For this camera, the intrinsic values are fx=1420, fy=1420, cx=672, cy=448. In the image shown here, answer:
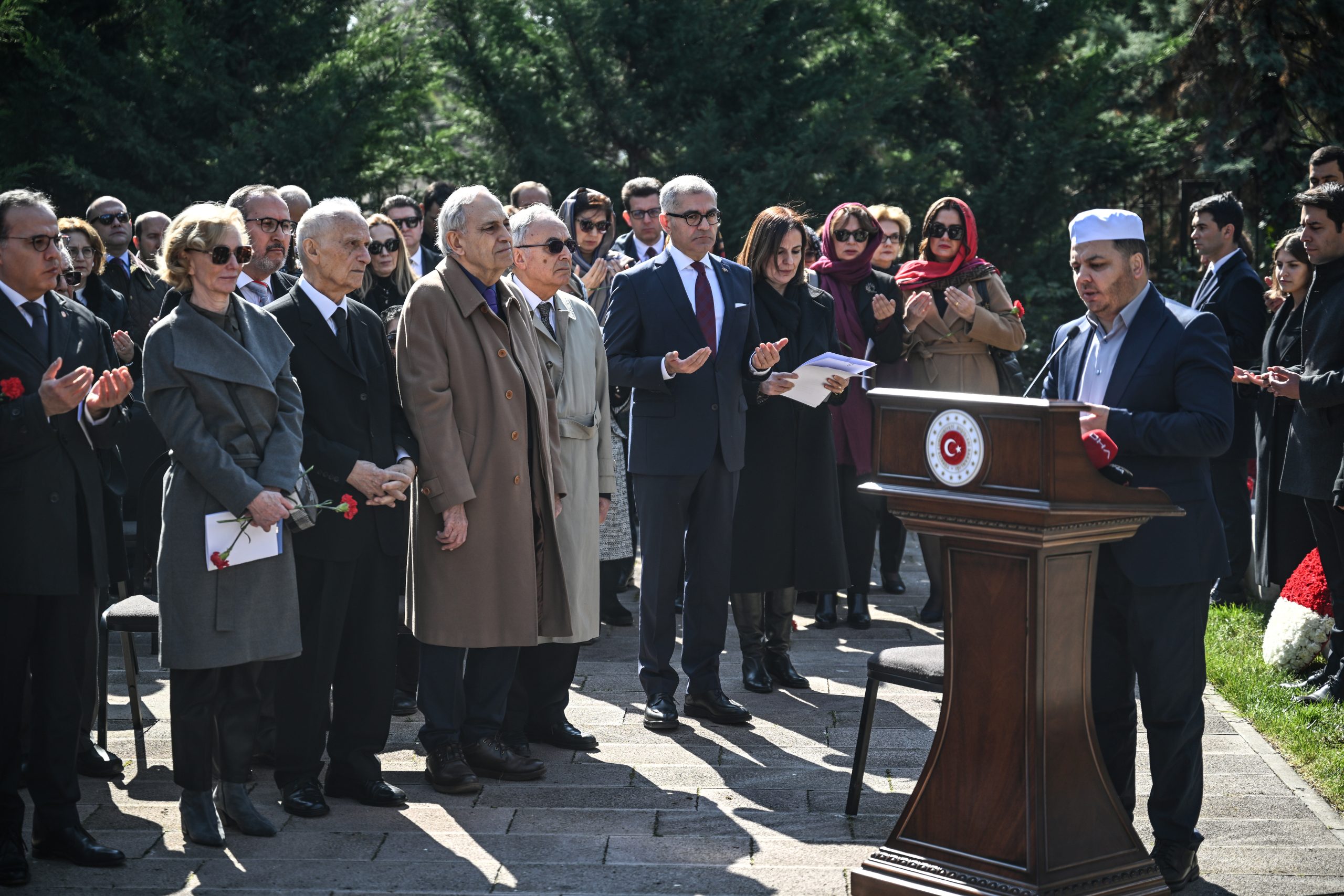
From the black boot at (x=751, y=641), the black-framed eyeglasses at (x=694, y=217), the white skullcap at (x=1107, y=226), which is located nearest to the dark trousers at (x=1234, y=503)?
the black boot at (x=751, y=641)

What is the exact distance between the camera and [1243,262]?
8.12 meters

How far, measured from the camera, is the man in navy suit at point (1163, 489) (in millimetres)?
4238

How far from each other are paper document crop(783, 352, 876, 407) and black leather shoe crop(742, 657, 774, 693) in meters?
1.27

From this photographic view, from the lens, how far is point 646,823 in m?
4.88

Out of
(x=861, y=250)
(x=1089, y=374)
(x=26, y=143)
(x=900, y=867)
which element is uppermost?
(x=26, y=143)

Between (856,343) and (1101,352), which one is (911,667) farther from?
(856,343)

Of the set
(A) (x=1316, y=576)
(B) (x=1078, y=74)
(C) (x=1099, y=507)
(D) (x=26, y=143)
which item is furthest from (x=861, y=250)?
(D) (x=26, y=143)

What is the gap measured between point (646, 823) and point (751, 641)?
2.01 meters

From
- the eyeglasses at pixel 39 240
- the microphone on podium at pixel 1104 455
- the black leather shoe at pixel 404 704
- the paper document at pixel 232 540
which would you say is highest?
the eyeglasses at pixel 39 240

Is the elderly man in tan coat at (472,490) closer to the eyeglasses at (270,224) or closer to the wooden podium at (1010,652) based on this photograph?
the eyeglasses at (270,224)

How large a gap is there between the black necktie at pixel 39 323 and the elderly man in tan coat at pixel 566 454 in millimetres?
1751

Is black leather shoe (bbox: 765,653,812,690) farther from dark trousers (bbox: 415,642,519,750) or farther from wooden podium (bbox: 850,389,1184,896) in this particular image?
wooden podium (bbox: 850,389,1184,896)

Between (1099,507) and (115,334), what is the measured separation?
4.94 m

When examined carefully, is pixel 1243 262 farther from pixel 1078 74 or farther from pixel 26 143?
pixel 26 143
